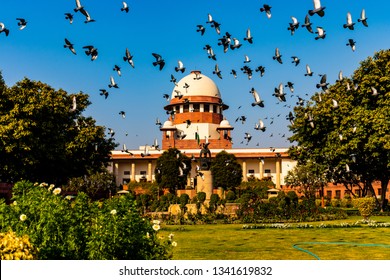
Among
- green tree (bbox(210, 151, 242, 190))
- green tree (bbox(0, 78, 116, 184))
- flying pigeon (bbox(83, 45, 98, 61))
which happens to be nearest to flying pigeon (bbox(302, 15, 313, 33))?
flying pigeon (bbox(83, 45, 98, 61))

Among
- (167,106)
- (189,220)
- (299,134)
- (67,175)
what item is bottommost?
(189,220)

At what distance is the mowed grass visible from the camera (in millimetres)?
11672

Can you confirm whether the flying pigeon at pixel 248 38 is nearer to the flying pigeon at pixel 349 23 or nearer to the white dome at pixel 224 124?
the flying pigeon at pixel 349 23

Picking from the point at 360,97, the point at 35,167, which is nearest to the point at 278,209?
the point at 360,97

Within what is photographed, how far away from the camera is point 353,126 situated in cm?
2891

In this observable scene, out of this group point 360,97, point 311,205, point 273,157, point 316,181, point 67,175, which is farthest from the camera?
point 273,157

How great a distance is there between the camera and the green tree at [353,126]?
27906mm

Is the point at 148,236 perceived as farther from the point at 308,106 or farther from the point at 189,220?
the point at 308,106

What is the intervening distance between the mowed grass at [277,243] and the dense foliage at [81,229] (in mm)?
3435

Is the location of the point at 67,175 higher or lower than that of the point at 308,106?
lower

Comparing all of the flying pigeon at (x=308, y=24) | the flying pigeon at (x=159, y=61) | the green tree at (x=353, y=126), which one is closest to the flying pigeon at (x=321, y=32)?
the flying pigeon at (x=308, y=24)

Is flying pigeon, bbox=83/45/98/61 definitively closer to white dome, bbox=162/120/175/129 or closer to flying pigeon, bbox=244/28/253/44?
flying pigeon, bbox=244/28/253/44

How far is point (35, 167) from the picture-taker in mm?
31609

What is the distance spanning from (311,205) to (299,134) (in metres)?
8.64
